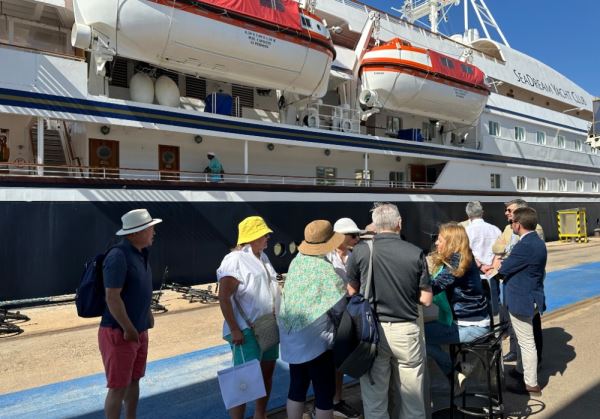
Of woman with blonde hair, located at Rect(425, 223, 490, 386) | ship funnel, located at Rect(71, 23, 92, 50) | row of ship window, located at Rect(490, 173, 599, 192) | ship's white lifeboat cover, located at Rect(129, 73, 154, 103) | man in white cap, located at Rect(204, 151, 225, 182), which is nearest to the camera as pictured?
woman with blonde hair, located at Rect(425, 223, 490, 386)

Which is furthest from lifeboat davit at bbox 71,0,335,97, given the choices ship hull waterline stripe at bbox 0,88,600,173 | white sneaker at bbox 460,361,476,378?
white sneaker at bbox 460,361,476,378

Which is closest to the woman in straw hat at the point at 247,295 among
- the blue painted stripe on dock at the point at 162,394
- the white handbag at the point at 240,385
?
the white handbag at the point at 240,385

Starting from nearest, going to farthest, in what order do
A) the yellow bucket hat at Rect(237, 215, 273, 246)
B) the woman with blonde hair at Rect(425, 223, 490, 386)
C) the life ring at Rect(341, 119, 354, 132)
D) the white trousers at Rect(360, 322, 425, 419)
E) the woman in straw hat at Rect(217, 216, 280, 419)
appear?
the white trousers at Rect(360, 322, 425, 419) < the woman in straw hat at Rect(217, 216, 280, 419) < the yellow bucket hat at Rect(237, 215, 273, 246) < the woman with blonde hair at Rect(425, 223, 490, 386) < the life ring at Rect(341, 119, 354, 132)

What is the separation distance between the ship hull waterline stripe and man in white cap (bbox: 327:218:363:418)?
7.00 metres

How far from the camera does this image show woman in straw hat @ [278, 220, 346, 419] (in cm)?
285

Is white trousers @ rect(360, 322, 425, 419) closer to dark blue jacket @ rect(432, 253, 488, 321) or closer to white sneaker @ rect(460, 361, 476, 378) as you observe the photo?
dark blue jacket @ rect(432, 253, 488, 321)

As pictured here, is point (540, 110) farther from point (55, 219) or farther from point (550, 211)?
point (55, 219)

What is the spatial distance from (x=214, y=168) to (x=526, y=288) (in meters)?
8.39

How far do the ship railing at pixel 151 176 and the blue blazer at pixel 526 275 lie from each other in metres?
6.94

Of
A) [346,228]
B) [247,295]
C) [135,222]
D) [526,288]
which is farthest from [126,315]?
[526,288]

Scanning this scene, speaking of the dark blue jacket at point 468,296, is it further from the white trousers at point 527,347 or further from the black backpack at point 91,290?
the black backpack at point 91,290

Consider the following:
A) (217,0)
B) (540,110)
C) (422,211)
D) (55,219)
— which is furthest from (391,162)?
(55,219)

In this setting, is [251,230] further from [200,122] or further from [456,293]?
[200,122]

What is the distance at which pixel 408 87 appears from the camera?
14.6m
